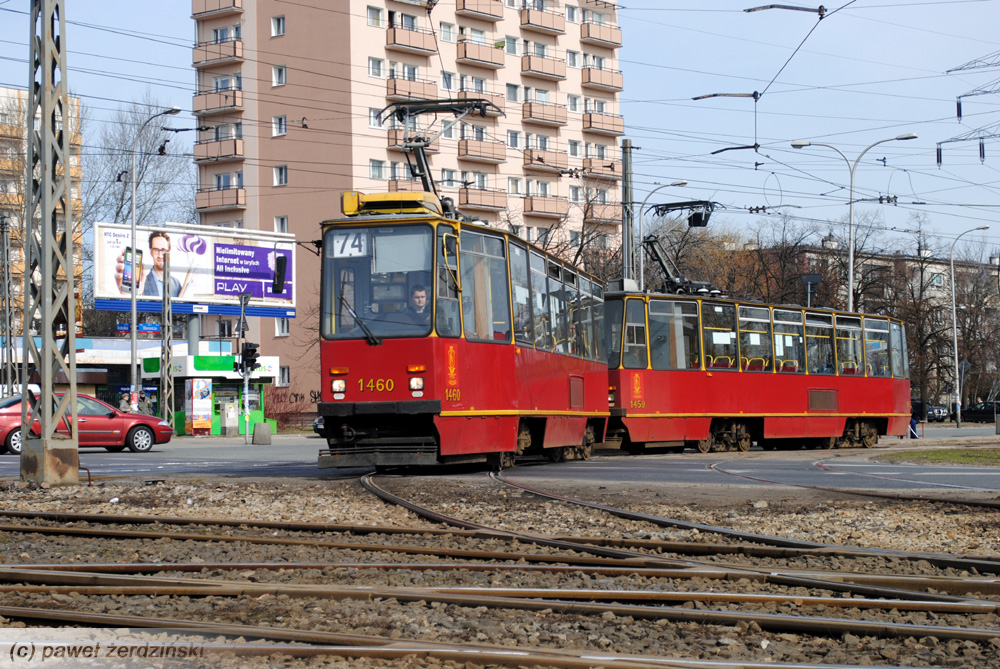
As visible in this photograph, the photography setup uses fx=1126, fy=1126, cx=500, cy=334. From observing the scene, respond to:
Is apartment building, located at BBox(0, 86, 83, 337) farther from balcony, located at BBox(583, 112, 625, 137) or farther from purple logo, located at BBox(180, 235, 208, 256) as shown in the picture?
balcony, located at BBox(583, 112, 625, 137)

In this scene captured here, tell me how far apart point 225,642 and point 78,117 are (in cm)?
5748

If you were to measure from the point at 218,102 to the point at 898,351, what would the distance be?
44449mm

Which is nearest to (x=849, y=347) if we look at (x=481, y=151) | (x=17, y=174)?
(x=481, y=151)

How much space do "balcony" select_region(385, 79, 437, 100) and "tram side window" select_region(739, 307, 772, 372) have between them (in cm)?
3645

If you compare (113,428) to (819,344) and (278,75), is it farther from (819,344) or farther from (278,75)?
(278,75)

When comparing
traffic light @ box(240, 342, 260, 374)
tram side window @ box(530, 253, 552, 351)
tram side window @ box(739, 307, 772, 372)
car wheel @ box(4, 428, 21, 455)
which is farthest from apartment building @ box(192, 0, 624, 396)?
tram side window @ box(530, 253, 552, 351)

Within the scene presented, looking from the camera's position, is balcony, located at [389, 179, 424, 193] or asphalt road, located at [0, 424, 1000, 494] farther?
balcony, located at [389, 179, 424, 193]

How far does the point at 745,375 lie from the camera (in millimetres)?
25109

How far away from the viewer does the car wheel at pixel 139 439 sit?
2827 cm

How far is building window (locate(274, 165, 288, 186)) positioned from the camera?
61469 mm

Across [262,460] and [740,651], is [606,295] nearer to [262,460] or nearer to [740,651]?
[262,460]

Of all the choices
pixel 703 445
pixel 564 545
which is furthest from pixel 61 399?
pixel 703 445

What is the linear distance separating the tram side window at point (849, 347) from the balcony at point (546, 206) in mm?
39593

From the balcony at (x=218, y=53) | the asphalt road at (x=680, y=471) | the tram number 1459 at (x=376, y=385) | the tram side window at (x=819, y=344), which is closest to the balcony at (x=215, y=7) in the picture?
the balcony at (x=218, y=53)
